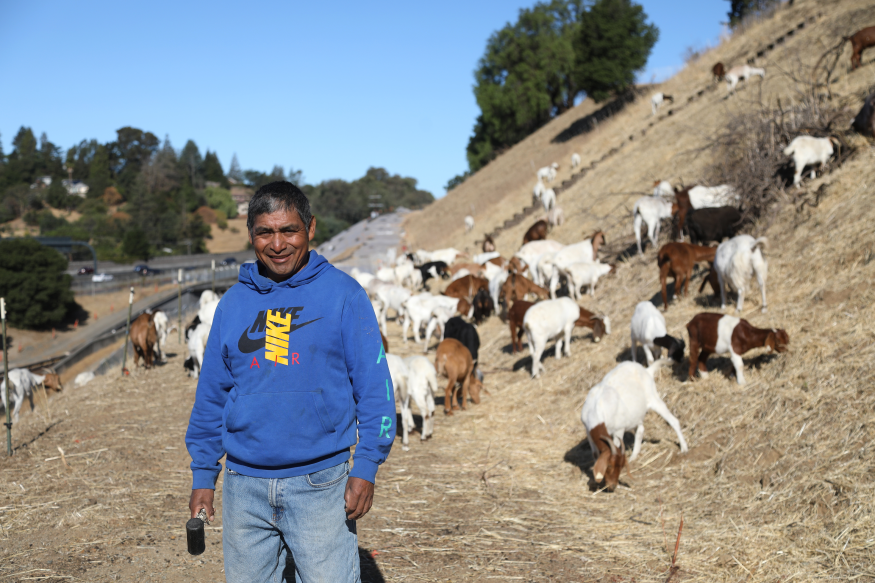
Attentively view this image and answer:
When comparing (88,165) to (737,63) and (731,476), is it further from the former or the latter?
(731,476)

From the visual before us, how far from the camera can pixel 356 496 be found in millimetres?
2826

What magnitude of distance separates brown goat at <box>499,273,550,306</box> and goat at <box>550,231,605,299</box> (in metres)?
0.29

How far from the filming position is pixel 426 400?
9.23 metres

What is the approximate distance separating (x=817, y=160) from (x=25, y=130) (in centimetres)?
18421

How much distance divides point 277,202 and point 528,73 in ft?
204

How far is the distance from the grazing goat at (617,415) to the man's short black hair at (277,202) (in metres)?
5.04

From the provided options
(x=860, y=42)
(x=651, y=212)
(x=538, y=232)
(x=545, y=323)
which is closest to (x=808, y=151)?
(x=651, y=212)

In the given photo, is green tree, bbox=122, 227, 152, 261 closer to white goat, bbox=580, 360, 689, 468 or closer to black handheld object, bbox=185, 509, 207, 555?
white goat, bbox=580, 360, 689, 468

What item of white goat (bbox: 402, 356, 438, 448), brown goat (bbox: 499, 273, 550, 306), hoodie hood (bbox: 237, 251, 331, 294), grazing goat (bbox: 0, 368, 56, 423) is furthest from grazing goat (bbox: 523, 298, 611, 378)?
grazing goat (bbox: 0, 368, 56, 423)

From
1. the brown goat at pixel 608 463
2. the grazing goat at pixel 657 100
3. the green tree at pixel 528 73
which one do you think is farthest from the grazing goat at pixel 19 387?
the green tree at pixel 528 73

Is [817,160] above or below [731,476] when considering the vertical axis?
above

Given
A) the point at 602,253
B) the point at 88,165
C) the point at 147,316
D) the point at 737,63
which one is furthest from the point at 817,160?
the point at 88,165

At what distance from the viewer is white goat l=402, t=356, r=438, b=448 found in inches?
356

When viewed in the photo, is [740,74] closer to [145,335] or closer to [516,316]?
[516,316]
